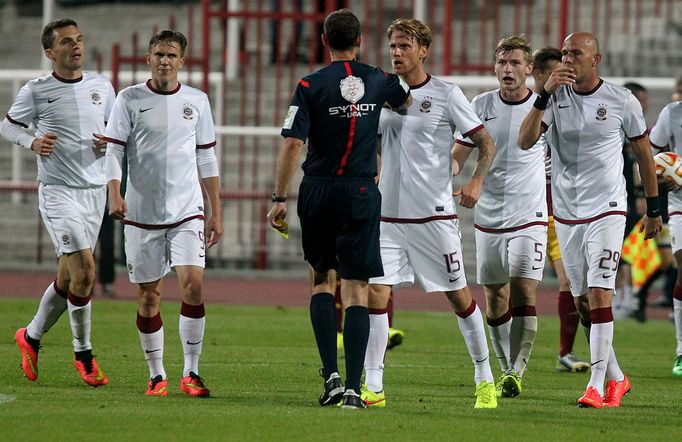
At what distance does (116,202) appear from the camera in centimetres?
809

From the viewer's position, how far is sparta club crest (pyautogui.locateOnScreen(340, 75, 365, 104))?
7.50 m

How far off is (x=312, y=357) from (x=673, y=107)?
341 cm

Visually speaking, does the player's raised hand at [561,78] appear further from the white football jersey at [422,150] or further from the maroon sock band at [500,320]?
the maroon sock band at [500,320]

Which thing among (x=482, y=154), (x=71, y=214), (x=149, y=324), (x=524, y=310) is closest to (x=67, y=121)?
(x=71, y=214)

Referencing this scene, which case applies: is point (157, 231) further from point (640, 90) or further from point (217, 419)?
point (640, 90)

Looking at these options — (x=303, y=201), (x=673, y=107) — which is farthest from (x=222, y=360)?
(x=673, y=107)

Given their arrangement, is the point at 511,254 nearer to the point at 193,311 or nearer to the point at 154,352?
the point at 193,311

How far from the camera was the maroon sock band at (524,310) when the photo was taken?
9.08m

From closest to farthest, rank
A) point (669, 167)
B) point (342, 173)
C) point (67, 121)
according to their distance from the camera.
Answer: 1. point (342, 173)
2. point (67, 121)
3. point (669, 167)

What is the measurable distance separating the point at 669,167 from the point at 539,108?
2.02 metres

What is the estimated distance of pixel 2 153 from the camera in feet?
74.6

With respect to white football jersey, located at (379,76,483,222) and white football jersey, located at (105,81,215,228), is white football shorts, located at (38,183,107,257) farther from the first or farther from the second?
white football jersey, located at (379,76,483,222)

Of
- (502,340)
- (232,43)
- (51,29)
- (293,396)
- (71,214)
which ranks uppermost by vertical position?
(232,43)

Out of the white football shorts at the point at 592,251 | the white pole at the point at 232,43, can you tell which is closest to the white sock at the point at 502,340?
the white football shorts at the point at 592,251
